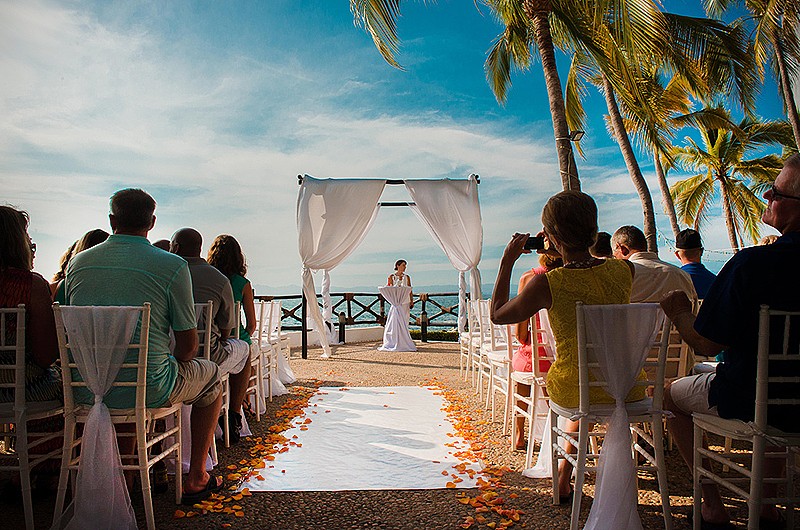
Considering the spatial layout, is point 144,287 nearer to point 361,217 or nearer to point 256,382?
point 256,382

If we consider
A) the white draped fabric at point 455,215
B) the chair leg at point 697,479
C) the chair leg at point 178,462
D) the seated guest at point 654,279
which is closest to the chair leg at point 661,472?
the chair leg at point 697,479

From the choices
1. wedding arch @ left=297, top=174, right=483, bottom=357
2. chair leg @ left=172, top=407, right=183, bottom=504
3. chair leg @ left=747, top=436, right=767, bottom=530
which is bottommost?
chair leg @ left=172, top=407, right=183, bottom=504

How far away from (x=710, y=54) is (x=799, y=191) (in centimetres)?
968

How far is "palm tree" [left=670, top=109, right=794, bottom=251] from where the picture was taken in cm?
1945

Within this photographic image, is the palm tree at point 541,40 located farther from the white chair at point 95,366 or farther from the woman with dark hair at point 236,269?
the white chair at point 95,366

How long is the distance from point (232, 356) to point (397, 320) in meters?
6.14

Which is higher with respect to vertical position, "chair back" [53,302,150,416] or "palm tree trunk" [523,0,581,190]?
"palm tree trunk" [523,0,581,190]

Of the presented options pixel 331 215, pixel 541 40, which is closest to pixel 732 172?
pixel 541 40

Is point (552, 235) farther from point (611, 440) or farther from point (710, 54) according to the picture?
point (710, 54)

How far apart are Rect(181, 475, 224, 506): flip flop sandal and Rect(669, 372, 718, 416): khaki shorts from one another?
7.48 ft

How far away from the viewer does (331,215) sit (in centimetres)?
790

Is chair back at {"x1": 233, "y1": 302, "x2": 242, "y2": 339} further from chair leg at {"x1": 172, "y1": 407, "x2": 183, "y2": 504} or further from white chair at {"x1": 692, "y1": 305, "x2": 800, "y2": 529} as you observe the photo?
white chair at {"x1": 692, "y1": 305, "x2": 800, "y2": 529}

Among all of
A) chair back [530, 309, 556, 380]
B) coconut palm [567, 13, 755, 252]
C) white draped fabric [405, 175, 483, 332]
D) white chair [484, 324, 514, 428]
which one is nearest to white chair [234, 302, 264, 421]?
white chair [484, 324, 514, 428]

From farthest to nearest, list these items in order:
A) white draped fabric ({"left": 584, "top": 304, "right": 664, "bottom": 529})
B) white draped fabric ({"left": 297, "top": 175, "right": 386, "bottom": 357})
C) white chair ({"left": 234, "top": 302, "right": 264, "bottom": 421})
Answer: white draped fabric ({"left": 297, "top": 175, "right": 386, "bottom": 357}) → white chair ({"left": 234, "top": 302, "right": 264, "bottom": 421}) → white draped fabric ({"left": 584, "top": 304, "right": 664, "bottom": 529})
